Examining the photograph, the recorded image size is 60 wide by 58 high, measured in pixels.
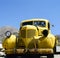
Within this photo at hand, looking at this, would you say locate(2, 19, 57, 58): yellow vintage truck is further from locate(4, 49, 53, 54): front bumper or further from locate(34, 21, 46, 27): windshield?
locate(34, 21, 46, 27): windshield

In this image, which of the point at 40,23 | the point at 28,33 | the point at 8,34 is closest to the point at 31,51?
the point at 28,33

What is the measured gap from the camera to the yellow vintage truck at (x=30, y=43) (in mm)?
14453

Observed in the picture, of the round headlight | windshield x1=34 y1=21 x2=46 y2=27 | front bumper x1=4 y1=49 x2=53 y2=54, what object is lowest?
front bumper x1=4 y1=49 x2=53 y2=54

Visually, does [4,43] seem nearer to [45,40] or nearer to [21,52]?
[21,52]

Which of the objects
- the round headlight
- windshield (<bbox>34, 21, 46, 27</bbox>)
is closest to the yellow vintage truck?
the round headlight

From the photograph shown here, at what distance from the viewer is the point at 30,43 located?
1515 centimetres

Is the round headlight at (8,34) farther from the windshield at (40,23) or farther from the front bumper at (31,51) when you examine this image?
the windshield at (40,23)

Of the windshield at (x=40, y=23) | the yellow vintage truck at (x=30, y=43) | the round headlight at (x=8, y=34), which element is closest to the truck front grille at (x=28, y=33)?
the yellow vintage truck at (x=30, y=43)

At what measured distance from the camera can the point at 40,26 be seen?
16.7m

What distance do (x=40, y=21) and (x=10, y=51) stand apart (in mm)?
3115

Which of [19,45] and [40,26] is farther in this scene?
[40,26]

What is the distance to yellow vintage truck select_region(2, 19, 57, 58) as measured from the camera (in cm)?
1445

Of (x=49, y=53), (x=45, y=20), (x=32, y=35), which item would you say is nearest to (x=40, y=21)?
(x=45, y=20)

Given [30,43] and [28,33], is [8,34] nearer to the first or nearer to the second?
[28,33]
